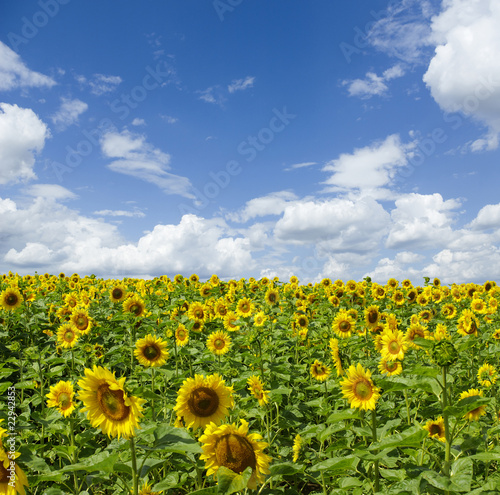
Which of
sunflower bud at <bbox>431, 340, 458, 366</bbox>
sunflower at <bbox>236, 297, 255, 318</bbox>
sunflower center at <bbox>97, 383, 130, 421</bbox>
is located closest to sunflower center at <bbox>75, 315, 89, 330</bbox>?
sunflower at <bbox>236, 297, 255, 318</bbox>

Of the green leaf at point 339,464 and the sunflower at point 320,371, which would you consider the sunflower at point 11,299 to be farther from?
the green leaf at point 339,464

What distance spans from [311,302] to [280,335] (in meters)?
Answer: 4.83

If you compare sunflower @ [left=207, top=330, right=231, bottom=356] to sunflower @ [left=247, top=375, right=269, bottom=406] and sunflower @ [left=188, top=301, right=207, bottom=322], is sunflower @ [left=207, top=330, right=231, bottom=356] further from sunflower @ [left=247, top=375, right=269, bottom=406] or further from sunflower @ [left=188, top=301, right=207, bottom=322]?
sunflower @ [left=188, top=301, right=207, bottom=322]

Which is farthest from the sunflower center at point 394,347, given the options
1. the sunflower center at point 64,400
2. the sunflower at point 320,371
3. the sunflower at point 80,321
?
the sunflower at point 80,321

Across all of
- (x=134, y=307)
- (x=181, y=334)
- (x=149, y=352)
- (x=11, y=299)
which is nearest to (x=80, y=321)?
(x=134, y=307)

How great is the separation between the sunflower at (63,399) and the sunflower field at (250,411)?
1cm

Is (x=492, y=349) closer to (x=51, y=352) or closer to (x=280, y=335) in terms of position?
(x=280, y=335)

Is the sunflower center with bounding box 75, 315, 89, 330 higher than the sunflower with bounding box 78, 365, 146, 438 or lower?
higher

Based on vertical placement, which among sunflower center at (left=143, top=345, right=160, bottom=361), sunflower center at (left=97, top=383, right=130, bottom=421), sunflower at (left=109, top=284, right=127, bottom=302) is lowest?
sunflower center at (left=97, top=383, right=130, bottom=421)

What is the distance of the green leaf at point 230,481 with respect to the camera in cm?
218

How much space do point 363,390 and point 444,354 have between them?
125cm

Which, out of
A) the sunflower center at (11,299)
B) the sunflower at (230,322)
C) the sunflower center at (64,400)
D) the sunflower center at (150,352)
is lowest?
the sunflower center at (64,400)

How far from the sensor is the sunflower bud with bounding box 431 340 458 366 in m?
2.59

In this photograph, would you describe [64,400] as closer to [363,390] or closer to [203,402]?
[203,402]
